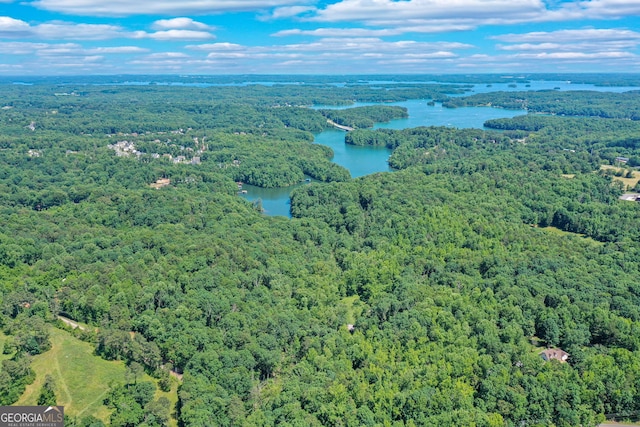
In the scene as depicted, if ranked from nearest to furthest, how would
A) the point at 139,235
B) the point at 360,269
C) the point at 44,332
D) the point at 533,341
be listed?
the point at 44,332, the point at 533,341, the point at 360,269, the point at 139,235

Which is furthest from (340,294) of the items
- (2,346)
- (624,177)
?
(624,177)

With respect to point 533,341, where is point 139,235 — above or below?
above

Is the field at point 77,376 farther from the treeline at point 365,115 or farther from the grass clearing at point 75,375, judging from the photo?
the treeline at point 365,115

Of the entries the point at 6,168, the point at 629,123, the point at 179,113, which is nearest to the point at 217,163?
the point at 6,168

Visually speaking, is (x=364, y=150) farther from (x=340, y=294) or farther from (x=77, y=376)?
(x=77, y=376)

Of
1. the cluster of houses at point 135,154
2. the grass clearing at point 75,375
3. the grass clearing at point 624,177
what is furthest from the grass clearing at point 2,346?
the grass clearing at point 624,177

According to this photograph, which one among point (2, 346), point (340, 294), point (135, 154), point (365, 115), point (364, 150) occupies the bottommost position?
point (340, 294)

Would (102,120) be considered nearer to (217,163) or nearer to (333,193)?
(217,163)
